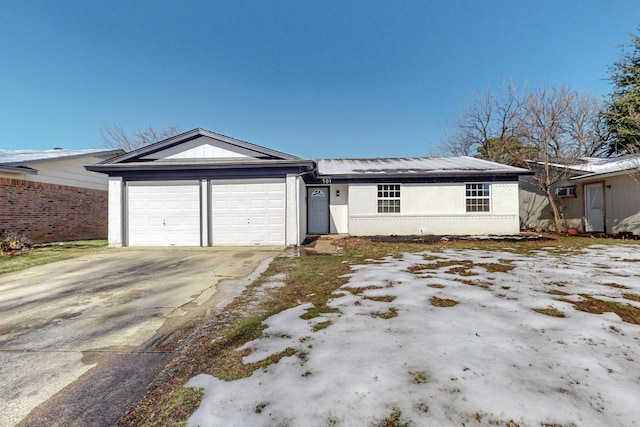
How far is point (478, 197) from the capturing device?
13.1 metres

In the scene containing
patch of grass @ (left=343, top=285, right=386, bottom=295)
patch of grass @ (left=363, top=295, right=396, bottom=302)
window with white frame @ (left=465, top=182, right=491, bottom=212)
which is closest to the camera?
patch of grass @ (left=363, top=295, right=396, bottom=302)

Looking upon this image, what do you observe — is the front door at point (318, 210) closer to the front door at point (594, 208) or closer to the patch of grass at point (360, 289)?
the patch of grass at point (360, 289)

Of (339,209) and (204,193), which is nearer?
(204,193)

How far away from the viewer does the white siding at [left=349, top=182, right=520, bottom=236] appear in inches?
514

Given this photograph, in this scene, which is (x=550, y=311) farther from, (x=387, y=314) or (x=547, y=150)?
(x=547, y=150)

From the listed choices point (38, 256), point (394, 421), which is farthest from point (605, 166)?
point (38, 256)

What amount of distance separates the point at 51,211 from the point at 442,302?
51.4 feet

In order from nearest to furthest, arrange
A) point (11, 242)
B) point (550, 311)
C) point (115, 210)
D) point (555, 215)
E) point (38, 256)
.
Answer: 1. point (550, 311)
2. point (38, 256)
3. point (11, 242)
4. point (115, 210)
5. point (555, 215)

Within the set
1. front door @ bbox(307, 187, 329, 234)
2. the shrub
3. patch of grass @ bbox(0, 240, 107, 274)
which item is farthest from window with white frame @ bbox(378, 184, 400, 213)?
the shrub

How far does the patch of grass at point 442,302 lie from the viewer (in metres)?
3.69

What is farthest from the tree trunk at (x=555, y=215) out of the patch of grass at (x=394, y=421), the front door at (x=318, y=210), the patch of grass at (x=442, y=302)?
the patch of grass at (x=394, y=421)

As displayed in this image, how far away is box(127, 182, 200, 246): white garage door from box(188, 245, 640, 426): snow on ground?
8.11 meters

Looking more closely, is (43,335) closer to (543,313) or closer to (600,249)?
(543,313)

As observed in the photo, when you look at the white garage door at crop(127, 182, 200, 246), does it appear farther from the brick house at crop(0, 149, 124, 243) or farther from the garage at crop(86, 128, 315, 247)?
the brick house at crop(0, 149, 124, 243)
